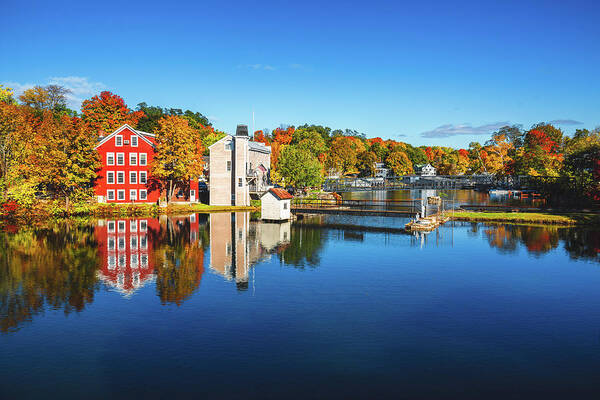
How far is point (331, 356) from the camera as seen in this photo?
50.6ft

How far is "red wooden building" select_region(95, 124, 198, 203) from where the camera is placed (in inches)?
2616

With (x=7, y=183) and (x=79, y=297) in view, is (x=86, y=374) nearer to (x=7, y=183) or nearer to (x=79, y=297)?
(x=79, y=297)

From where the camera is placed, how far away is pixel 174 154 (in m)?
66.1

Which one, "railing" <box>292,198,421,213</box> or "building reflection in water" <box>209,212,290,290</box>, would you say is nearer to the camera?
"building reflection in water" <box>209,212,290,290</box>

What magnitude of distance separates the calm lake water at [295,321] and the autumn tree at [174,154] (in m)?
29.6

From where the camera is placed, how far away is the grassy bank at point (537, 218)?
2082 inches

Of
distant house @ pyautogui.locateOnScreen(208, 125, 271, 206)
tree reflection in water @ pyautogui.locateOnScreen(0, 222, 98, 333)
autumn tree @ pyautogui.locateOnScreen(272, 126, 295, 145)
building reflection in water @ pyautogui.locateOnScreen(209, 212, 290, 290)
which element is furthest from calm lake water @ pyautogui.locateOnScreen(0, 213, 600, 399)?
autumn tree @ pyautogui.locateOnScreen(272, 126, 295, 145)

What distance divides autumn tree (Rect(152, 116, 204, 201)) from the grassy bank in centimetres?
4215

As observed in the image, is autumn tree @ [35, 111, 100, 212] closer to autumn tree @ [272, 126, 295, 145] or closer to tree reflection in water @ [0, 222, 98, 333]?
tree reflection in water @ [0, 222, 98, 333]

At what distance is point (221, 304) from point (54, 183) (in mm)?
49328

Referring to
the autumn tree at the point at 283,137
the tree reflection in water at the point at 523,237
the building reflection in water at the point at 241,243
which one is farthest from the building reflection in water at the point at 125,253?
the autumn tree at the point at 283,137

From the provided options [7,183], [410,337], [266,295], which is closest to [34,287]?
[266,295]

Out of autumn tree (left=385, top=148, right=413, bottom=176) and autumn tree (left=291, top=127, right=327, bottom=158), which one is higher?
autumn tree (left=291, top=127, right=327, bottom=158)

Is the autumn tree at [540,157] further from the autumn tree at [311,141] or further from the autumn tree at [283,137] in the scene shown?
the autumn tree at [283,137]
